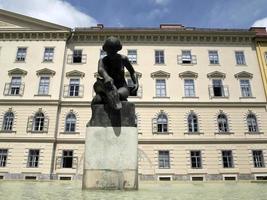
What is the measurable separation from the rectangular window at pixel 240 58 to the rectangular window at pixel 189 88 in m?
5.56

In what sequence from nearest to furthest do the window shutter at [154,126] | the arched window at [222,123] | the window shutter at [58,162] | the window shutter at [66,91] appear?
the window shutter at [58,162] < the window shutter at [154,126] < the arched window at [222,123] < the window shutter at [66,91]

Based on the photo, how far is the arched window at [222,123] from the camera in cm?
2411

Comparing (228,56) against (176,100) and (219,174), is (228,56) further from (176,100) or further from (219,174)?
(219,174)

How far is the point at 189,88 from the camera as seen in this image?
25281 mm

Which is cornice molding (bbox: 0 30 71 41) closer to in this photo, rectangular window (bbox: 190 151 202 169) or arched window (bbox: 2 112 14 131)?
arched window (bbox: 2 112 14 131)

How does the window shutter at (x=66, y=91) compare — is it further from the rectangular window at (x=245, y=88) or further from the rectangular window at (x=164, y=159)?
the rectangular window at (x=245, y=88)

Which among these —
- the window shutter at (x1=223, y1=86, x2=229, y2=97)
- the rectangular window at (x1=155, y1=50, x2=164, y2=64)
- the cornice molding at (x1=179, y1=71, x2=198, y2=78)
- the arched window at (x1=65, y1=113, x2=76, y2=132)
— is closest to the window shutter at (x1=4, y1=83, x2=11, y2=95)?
the arched window at (x1=65, y1=113, x2=76, y2=132)

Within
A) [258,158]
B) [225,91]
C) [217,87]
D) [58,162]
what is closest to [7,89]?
[58,162]

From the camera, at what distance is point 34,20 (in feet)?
86.3

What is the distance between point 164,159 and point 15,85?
52.2ft

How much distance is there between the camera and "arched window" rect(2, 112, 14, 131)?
924 inches

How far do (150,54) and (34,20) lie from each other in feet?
40.8

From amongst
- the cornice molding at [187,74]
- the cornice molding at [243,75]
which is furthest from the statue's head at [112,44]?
the cornice molding at [243,75]

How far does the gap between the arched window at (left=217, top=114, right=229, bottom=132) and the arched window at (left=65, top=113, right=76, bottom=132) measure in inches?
540
